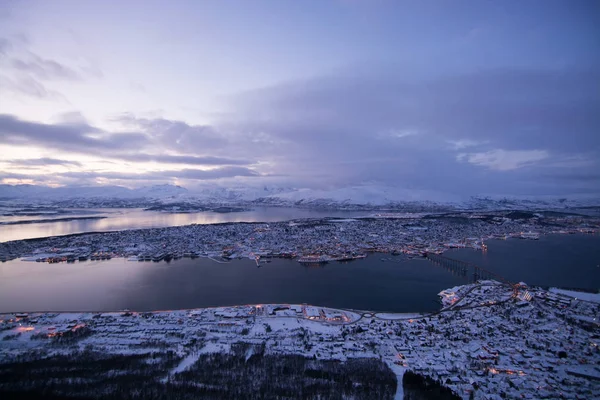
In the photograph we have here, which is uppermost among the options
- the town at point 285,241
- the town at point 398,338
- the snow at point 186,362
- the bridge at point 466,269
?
the town at point 285,241

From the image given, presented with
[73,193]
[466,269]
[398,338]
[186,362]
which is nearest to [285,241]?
[466,269]

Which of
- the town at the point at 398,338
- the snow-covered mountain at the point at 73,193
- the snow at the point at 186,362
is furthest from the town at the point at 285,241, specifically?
the snow-covered mountain at the point at 73,193

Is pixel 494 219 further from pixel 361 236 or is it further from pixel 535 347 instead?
pixel 535 347

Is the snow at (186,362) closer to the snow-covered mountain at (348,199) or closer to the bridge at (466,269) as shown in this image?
the bridge at (466,269)

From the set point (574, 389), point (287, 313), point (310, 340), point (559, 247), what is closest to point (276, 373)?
point (310, 340)

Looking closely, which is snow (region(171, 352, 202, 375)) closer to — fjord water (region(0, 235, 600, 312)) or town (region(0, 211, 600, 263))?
fjord water (region(0, 235, 600, 312))

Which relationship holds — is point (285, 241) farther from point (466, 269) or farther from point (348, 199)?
point (348, 199)
